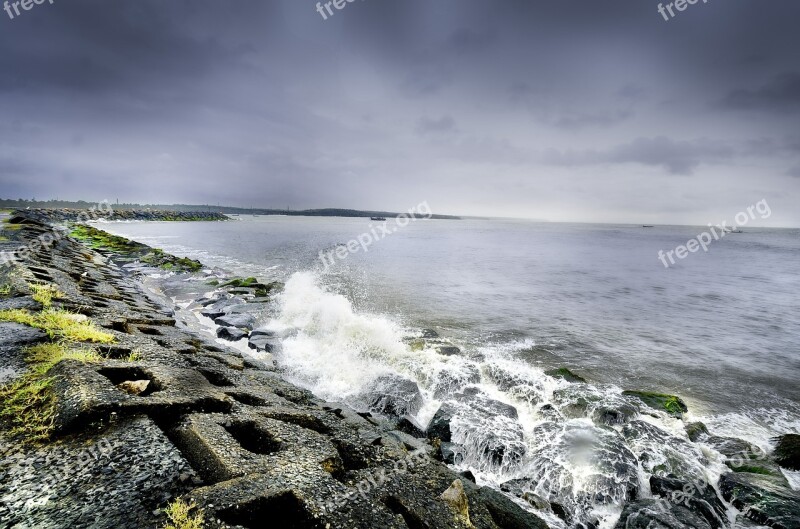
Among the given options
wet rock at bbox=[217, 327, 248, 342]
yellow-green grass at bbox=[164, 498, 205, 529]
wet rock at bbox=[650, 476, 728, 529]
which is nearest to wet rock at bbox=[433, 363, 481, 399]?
wet rock at bbox=[650, 476, 728, 529]

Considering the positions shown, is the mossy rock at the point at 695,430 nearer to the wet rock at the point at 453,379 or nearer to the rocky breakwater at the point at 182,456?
Answer: the wet rock at the point at 453,379

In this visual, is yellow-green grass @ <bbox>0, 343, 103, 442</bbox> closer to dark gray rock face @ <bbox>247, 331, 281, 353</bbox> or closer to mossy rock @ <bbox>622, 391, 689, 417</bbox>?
dark gray rock face @ <bbox>247, 331, 281, 353</bbox>

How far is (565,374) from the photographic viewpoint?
43.1ft

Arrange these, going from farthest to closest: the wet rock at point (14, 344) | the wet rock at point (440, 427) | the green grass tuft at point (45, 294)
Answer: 1. the green grass tuft at point (45, 294)
2. the wet rock at point (440, 427)
3. the wet rock at point (14, 344)

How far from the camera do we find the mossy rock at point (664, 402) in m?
11.0

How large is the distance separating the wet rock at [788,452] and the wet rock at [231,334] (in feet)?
61.8

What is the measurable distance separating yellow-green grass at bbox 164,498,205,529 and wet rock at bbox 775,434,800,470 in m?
13.4

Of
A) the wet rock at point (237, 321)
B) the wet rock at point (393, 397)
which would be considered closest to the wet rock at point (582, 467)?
the wet rock at point (393, 397)

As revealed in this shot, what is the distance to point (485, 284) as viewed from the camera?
33562mm

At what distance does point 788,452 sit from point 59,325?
18719mm

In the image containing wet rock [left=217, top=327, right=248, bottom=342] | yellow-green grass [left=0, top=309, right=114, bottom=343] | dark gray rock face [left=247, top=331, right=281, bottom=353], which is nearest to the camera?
yellow-green grass [left=0, top=309, right=114, bottom=343]

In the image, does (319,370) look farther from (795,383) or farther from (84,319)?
(795,383)

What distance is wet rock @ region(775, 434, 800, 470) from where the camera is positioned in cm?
867

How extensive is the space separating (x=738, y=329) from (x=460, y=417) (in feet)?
75.9
